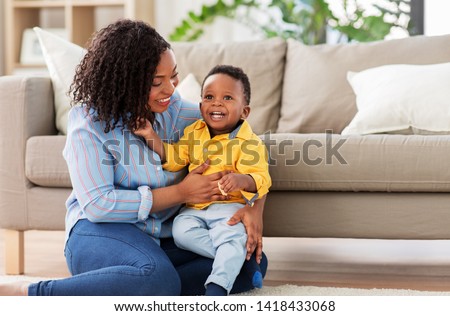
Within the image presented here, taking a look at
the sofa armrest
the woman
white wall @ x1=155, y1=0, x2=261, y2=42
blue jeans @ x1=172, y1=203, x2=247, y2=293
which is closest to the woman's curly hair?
the woman

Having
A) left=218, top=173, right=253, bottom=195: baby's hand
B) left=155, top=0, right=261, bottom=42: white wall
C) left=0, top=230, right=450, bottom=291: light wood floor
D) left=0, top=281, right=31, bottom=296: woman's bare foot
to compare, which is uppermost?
left=155, top=0, right=261, bottom=42: white wall

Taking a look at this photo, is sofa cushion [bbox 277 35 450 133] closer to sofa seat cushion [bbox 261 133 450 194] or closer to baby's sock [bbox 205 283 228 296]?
sofa seat cushion [bbox 261 133 450 194]

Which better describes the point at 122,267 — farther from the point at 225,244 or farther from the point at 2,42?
the point at 2,42

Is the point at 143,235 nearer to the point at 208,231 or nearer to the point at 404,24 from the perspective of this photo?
the point at 208,231

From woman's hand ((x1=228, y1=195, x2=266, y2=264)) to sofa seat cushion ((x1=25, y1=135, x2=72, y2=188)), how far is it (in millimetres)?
689

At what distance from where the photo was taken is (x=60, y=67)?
2.53m

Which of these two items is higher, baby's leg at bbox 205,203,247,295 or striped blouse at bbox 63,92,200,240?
striped blouse at bbox 63,92,200,240

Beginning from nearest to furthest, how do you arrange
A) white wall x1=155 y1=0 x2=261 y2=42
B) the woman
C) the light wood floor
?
1. the woman
2. the light wood floor
3. white wall x1=155 y1=0 x2=261 y2=42

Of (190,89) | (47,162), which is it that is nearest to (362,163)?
(190,89)

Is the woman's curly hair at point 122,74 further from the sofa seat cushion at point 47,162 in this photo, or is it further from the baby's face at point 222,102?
the sofa seat cushion at point 47,162

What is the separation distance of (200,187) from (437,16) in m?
3.03

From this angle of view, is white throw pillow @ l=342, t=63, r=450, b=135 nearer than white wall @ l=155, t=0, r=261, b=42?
Yes

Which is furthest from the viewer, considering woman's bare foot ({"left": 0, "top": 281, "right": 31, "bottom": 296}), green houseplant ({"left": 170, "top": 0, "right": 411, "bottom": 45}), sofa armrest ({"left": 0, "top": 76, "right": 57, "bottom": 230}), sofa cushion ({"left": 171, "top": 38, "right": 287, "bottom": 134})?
green houseplant ({"left": 170, "top": 0, "right": 411, "bottom": 45})

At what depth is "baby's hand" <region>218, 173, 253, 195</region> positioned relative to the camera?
5.85 feet
